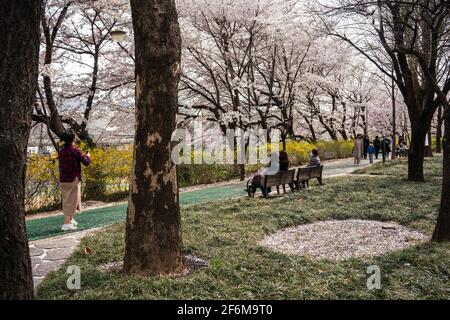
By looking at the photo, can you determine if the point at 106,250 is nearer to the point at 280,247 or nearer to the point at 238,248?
the point at 238,248

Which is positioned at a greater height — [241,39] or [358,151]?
[241,39]

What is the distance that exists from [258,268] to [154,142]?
1.89 metres

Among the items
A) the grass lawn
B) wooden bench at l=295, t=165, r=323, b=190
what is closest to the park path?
the grass lawn

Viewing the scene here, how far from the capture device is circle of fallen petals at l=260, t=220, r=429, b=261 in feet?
19.4

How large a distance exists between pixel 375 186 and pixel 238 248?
750cm

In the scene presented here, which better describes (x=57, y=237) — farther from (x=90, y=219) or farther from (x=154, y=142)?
(x=154, y=142)

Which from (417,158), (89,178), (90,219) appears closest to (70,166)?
(90,219)

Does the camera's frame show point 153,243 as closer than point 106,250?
Yes

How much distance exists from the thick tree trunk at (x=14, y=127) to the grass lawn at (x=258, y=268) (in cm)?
134

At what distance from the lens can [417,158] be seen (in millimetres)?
13195

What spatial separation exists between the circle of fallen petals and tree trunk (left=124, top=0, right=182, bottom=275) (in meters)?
1.83

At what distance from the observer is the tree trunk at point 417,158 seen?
13.1m

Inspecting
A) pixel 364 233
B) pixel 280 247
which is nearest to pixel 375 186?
pixel 364 233

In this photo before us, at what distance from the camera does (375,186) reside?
1206 centimetres
